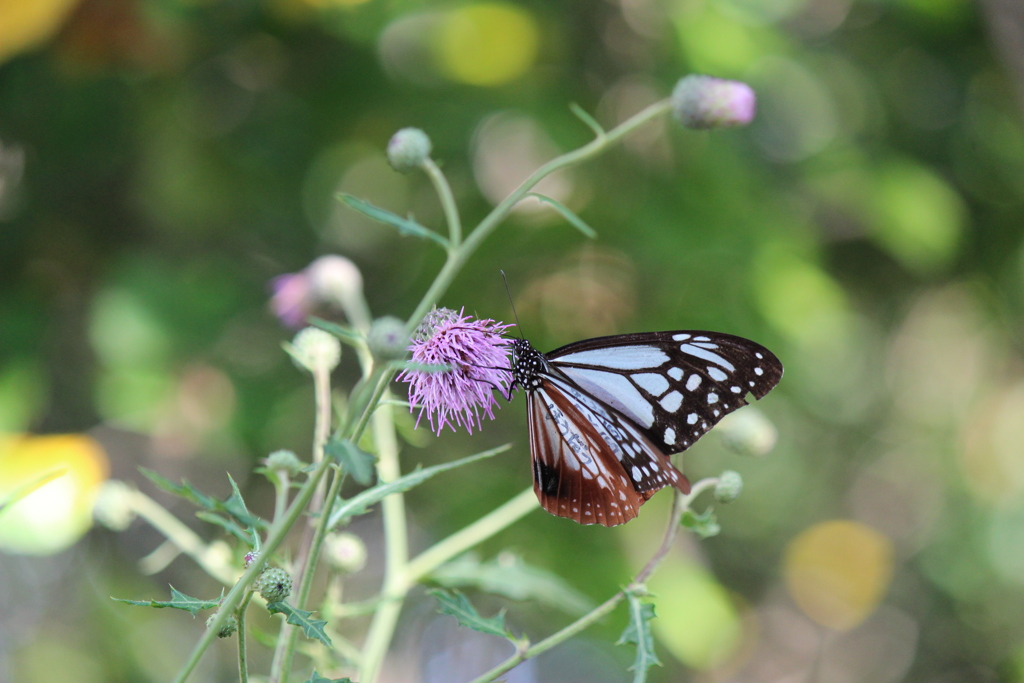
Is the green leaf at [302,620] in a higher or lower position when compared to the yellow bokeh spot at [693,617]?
higher

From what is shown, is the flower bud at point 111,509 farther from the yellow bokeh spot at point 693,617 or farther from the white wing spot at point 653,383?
the yellow bokeh spot at point 693,617

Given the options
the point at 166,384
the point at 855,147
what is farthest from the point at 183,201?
the point at 855,147

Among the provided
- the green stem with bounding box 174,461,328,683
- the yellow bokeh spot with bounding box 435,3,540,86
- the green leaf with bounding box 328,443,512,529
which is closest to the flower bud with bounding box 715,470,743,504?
the green leaf with bounding box 328,443,512,529

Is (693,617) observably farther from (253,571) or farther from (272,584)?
(253,571)

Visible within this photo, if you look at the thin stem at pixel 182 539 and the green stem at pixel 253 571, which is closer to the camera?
the green stem at pixel 253 571

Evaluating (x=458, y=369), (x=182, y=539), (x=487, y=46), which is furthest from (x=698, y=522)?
(x=487, y=46)

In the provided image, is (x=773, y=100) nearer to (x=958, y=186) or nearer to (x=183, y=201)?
(x=958, y=186)

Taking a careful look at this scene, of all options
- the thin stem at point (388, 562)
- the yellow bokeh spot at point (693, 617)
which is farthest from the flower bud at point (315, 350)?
the yellow bokeh spot at point (693, 617)
